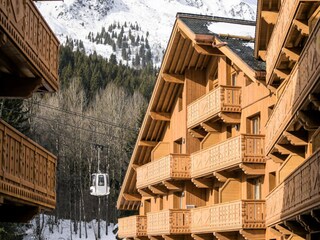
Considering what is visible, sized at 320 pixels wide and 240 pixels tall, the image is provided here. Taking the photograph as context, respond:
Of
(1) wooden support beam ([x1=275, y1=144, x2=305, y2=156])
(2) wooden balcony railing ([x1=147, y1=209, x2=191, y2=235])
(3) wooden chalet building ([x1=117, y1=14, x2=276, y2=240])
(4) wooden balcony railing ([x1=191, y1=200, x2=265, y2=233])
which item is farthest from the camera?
(2) wooden balcony railing ([x1=147, y1=209, x2=191, y2=235])

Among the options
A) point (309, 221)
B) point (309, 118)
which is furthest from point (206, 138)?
point (309, 118)

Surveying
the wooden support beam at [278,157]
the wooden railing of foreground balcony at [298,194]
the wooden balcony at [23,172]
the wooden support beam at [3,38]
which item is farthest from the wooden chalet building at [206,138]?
the wooden support beam at [3,38]

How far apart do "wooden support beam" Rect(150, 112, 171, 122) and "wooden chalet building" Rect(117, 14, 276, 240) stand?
5cm

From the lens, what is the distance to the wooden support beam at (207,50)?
3134 centimetres

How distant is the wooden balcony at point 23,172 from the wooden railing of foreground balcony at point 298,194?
6.05 metres

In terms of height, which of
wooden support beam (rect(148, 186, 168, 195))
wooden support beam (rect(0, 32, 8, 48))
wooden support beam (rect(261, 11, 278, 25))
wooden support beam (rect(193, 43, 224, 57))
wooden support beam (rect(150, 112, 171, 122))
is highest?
wooden support beam (rect(193, 43, 224, 57))

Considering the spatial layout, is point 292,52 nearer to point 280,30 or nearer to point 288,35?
point 280,30

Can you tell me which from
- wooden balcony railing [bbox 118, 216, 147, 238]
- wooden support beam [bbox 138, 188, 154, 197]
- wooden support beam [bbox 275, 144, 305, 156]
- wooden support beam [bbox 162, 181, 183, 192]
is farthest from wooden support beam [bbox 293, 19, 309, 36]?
wooden support beam [bbox 138, 188, 154, 197]

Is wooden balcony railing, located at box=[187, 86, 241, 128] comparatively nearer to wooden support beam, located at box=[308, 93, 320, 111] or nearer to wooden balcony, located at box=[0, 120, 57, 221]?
wooden balcony, located at box=[0, 120, 57, 221]

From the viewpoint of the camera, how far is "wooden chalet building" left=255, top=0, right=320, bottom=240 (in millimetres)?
17094

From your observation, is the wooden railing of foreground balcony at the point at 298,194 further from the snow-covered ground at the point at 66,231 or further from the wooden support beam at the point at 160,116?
the snow-covered ground at the point at 66,231

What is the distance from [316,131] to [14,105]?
130 ft

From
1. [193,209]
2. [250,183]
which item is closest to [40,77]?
[250,183]

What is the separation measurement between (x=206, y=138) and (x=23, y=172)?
58.4 ft
